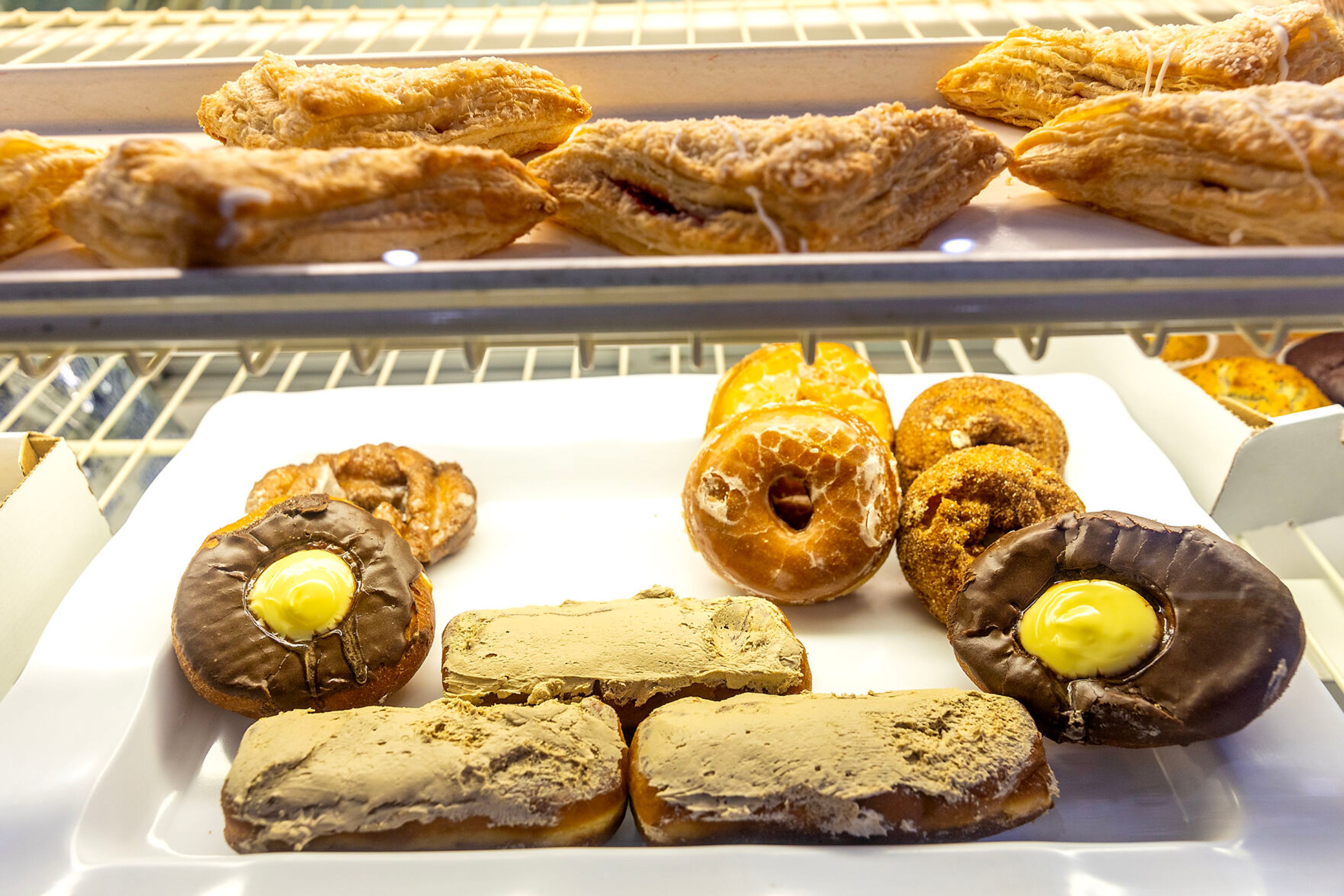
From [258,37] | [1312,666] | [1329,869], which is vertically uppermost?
[258,37]

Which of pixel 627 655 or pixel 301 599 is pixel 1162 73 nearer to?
pixel 627 655

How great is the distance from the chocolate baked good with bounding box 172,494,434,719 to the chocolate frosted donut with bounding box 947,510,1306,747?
104 centimetres

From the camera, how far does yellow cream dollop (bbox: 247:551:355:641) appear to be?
148 centimetres

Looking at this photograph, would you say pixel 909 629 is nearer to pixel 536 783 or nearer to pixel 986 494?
pixel 986 494

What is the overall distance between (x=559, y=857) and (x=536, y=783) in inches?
4.6

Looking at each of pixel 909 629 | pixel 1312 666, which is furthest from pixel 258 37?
pixel 1312 666

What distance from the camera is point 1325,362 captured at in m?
2.15

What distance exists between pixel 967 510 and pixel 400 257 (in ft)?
4.06

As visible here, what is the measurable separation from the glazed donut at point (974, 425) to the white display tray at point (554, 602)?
7.0 inches

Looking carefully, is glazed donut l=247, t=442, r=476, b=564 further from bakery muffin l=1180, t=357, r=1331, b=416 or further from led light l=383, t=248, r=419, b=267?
bakery muffin l=1180, t=357, r=1331, b=416

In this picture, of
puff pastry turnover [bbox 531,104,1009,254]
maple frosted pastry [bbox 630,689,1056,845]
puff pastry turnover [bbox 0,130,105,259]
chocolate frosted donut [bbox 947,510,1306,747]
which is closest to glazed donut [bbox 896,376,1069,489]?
chocolate frosted donut [bbox 947,510,1306,747]

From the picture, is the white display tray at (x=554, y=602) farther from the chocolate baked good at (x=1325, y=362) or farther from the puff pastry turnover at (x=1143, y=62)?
the puff pastry turnover at (x=1143, y=62)

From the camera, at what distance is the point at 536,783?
51.6 inches

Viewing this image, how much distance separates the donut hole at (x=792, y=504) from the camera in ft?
6.00
